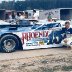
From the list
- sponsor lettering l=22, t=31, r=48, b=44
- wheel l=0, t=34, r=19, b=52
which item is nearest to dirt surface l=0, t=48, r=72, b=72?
wheel l=0, t=34, r=19, b=52

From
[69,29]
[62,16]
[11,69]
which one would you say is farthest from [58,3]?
[11,69]

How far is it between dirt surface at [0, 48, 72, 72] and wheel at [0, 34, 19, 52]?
0.94 feet

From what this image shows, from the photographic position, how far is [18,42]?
1296cm

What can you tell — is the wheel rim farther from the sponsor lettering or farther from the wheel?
the sponsor lettering

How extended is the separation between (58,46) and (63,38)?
448 millimetres

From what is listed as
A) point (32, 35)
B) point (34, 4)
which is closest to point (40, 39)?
point (32, 35)

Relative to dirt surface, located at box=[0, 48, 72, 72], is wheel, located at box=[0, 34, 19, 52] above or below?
above

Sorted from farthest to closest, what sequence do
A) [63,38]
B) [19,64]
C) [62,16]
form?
[62,16] < [63,38] < [19,64]

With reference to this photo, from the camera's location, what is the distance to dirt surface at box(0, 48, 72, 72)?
9.38 meters

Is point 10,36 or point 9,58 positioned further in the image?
point 10,36

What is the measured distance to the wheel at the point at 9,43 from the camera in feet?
41.7

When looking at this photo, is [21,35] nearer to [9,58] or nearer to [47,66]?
[9,58]

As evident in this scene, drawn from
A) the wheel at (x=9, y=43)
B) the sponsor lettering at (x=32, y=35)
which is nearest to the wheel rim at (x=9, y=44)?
the wheel at (x=9, y=43)

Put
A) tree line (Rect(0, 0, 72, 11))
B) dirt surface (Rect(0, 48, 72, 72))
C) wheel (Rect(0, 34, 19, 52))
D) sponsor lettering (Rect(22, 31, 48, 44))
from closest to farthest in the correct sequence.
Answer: dirt surface (Rect(0, 48, 72, 72))
wheel (Rect(0, 34, 19, 52))
sponsor lettering (Rect(22, 31, 48, 44))
tree line (Rect(0, 0, 72, 11))
